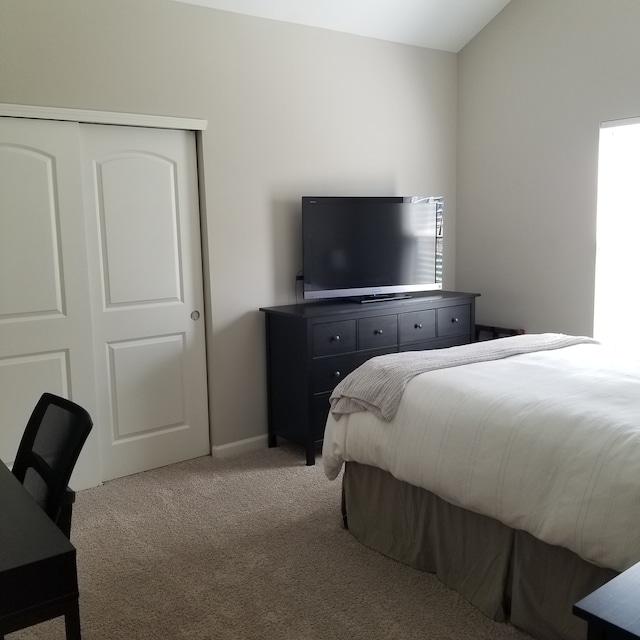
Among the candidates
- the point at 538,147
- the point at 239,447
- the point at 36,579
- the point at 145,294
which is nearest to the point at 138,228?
the point at 145,294

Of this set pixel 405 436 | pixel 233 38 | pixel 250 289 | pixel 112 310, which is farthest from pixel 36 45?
pixel 405 436

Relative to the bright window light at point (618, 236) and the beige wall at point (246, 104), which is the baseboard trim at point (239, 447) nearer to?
the beige wall at point (246, 104)

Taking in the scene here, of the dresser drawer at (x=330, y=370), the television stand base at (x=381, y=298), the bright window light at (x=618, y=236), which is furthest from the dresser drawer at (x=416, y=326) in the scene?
the bright window light at (x=618, y=236)

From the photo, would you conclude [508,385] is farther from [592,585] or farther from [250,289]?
[250,289]

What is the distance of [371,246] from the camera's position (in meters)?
4.36

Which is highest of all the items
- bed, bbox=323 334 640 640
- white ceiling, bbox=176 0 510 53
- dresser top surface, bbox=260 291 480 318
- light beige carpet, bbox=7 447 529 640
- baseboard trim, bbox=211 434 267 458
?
white ceiling, bbox=176 0 510 53

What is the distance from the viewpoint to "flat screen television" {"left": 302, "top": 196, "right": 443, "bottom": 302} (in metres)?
4.17

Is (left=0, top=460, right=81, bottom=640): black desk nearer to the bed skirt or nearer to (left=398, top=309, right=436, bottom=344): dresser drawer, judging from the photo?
the bed skirt

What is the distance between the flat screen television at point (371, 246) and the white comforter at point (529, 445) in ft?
4.96

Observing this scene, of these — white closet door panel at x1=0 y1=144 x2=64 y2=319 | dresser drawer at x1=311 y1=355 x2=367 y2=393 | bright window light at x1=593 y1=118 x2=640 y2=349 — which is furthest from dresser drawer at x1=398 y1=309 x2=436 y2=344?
white closet door panel at x1=0 y1=144 x2=64 y2=319

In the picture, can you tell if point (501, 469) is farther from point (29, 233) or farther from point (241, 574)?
point (29, 233)

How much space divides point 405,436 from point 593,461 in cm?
75

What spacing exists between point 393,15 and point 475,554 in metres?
3.47

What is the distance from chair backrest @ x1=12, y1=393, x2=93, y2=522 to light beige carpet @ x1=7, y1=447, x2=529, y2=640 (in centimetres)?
72
